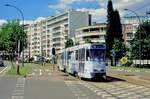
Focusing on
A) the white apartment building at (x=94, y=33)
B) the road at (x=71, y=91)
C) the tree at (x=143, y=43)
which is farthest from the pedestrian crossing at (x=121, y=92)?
the white apartment building at (x=94, y=33)

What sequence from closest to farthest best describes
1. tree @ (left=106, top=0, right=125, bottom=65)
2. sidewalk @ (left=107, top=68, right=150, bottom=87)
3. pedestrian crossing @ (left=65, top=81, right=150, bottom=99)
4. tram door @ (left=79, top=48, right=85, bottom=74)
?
pedestrian crossing @ (left=65, top=81, right=150, bottom=99) < sidewalk @ (left=107, top=68, right=150, bottom=87) < tram door @ (left=79, top=48, right=85, bottom=74) < tree @ (left=106, top=0, right=125, bottom=65)

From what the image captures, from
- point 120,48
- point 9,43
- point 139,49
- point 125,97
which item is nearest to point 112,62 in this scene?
point 120,48

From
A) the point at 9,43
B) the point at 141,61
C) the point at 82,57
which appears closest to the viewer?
the point at 82,57

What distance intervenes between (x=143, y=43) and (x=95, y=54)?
203ft

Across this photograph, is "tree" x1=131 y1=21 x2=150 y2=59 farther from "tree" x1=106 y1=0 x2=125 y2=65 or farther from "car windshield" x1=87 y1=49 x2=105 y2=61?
"car windshield" x1=87 y1=49 x2=105 y2=61

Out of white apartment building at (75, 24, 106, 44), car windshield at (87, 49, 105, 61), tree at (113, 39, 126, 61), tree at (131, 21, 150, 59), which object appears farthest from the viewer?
white apartment building at (75, 24, 106, 44)

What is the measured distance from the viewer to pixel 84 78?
140 feet

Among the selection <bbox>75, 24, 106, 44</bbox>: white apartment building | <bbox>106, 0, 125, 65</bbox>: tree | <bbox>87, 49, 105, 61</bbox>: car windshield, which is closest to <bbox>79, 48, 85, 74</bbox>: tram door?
<bbox>87, 49, 105, 61</bbox>: car windshield

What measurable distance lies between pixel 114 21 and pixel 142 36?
24.0 m

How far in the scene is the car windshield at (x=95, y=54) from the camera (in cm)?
3903

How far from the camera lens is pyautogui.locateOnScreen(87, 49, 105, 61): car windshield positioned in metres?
39.0

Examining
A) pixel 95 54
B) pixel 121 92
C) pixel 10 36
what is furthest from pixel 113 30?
pixel 121 92

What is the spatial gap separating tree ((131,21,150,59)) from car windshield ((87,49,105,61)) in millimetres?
60210

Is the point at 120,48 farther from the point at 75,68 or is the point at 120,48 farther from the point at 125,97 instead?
the point at 125,97
